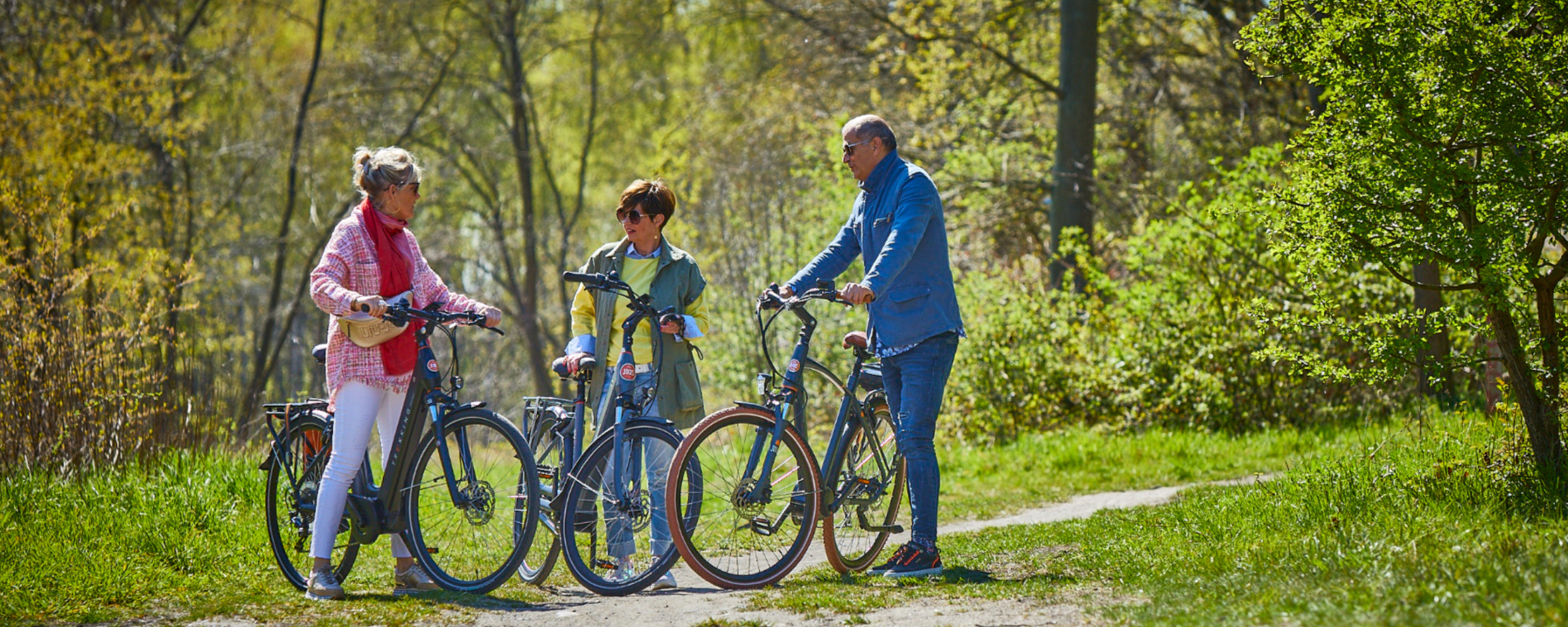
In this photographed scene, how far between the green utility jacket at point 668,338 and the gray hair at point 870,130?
93 cm

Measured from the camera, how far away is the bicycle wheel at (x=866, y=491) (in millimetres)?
5434

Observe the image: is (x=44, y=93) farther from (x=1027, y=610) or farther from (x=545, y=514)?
(x=1027, y=610)

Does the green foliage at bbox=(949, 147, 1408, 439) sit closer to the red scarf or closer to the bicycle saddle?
the bicycle saddle

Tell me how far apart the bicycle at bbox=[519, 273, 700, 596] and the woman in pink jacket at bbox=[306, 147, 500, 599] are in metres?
0.60

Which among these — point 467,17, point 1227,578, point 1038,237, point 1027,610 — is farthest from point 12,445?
point 467,17

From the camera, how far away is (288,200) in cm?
2016

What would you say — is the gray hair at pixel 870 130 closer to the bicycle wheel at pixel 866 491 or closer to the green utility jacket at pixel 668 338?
the green utility jacket at pixel 668 338

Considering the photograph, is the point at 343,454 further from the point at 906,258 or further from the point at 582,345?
the point at 906,258

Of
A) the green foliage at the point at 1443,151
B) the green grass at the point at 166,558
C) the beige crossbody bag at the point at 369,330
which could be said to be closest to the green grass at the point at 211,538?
the green grass at the point at 166,558

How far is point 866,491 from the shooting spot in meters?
5.54

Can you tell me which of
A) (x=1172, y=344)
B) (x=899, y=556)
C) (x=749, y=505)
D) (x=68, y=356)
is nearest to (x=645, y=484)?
(x=749, y=505)

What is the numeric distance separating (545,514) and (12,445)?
3933 mm

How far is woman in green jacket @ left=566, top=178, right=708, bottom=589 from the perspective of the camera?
5.50m

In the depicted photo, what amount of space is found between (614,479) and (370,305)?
117cm
